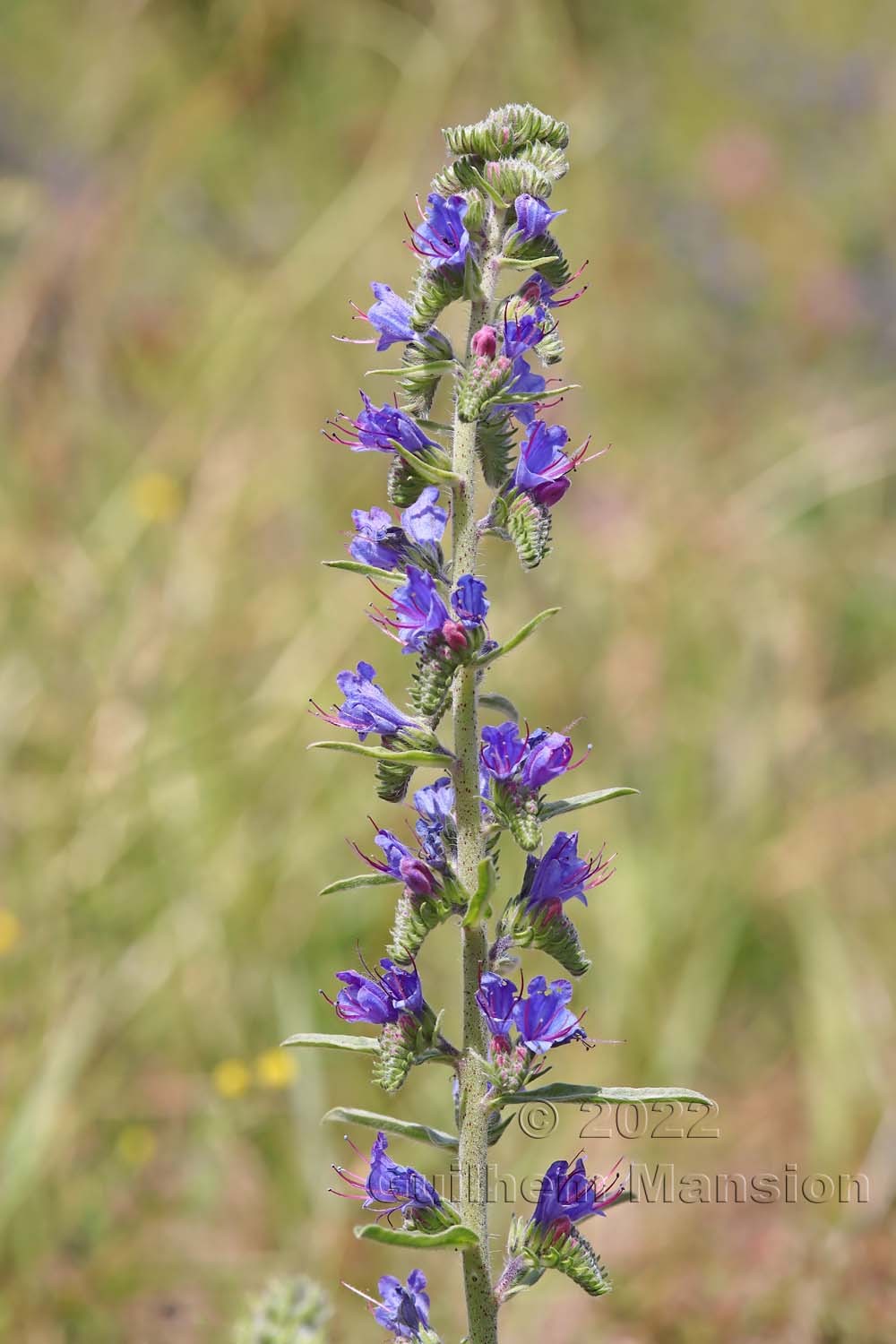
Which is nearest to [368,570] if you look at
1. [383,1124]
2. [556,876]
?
[556,876]

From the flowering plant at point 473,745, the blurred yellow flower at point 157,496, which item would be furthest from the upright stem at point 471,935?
the blurred yellow flower at point 157,496

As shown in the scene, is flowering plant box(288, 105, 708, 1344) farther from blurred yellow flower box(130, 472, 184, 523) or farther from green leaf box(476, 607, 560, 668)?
blurred yellow flower box(130, 472, 184, 523)

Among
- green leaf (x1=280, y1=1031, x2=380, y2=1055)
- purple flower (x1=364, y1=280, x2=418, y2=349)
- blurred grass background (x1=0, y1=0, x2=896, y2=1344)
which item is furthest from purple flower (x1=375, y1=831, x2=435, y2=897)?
blurred grass background (x1=0, y1=0, x2=896, y2=1344)

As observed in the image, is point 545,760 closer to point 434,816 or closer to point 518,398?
point 434,816

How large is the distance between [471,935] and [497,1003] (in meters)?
0.11

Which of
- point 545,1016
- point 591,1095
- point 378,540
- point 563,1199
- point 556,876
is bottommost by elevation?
point 563,1199

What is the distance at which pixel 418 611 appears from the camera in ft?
6.25

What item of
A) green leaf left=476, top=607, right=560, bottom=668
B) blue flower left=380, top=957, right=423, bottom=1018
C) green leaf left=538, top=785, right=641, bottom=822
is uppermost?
green leaf left=476, top=607, right=560, bottom=668

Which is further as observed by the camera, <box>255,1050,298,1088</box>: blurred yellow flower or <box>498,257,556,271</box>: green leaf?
<box>255,1050,298,1088</box>: blurred yellow flower

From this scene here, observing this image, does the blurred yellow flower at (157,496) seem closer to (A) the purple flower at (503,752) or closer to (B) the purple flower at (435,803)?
(B) the purple flower at (435,803)

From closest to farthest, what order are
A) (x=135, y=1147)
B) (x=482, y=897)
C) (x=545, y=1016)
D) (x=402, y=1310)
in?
(x=482, y=897) < (x=545, y=1016) < (x=402, y=1310) < (x=135, y=1147)

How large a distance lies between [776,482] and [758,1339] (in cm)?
409

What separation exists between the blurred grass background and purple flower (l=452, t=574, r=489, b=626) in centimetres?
229

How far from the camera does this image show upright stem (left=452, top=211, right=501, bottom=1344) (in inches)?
72.6
